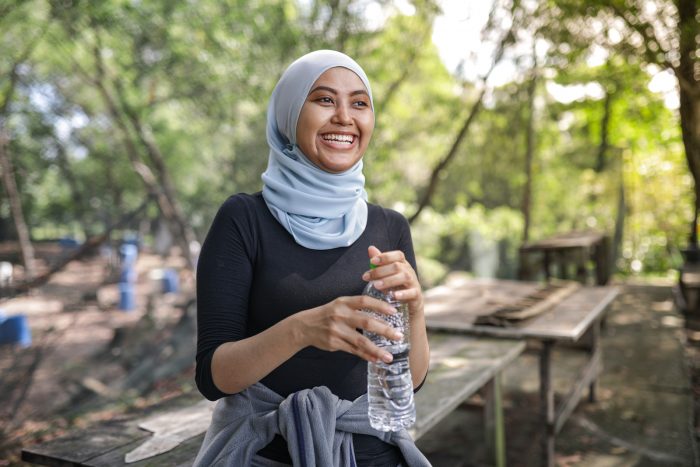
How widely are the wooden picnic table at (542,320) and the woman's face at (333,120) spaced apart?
234 centimetres

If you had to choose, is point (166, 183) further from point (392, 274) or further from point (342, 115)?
point (392, 274)

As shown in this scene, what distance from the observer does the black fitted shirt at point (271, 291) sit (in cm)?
142

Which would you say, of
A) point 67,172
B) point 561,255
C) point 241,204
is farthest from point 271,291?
point 67,172

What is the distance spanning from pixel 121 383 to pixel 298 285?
23.5 ft

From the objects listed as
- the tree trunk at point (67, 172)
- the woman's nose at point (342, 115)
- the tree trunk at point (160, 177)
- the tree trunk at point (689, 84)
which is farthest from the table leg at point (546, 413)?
the tree trunk at point (67, 172)

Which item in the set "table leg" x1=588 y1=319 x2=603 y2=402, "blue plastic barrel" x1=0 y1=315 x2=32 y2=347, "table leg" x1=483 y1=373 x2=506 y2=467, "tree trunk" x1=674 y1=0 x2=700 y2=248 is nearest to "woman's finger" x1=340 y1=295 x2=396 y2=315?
"table leg" x1=483 y1=373 x2=506 y2=467

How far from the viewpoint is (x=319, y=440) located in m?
1.42

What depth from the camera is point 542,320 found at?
386 centimetres

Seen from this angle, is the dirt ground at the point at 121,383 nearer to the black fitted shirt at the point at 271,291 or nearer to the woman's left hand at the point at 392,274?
the black fitted shirt at the point at 271,291

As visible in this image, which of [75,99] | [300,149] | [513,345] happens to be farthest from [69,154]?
[300,149]

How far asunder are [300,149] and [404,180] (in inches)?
361

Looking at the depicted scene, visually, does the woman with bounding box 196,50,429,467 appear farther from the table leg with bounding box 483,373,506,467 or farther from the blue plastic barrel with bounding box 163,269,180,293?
the blue plastic barrel with bounding box 163,269,180,293

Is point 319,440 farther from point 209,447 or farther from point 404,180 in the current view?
point 404,180

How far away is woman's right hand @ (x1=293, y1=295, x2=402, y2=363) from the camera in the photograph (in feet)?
3.92
